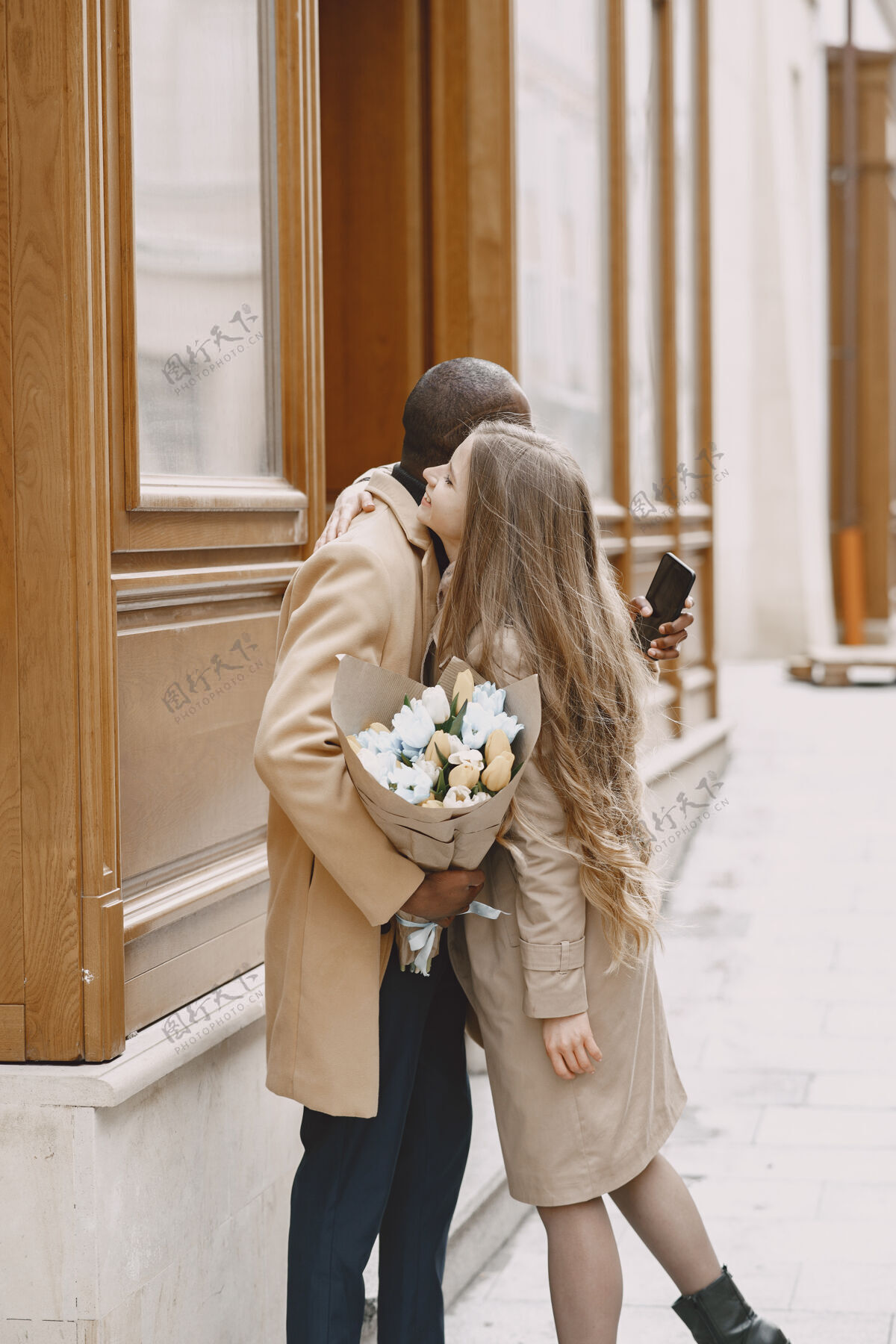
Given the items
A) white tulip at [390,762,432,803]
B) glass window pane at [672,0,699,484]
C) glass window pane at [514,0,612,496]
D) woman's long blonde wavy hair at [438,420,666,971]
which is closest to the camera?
white tulip at [390,762,432,803]

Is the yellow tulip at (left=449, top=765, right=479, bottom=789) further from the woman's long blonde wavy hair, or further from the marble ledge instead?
the marble ledge

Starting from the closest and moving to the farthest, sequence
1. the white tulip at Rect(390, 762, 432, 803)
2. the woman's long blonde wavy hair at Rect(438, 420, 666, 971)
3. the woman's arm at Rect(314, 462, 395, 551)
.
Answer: the white tulip at Rect(390, 762, 432, 803)
the woman's long blonde wavy hair at Rect(438, 420, 666, 971)
the woman's arm at Rect(314, 462, 395, 551)

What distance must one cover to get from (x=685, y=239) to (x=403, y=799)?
6.45 m

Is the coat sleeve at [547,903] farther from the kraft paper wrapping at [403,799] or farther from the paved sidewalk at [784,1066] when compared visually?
the paved sidewalk at [784,1066]

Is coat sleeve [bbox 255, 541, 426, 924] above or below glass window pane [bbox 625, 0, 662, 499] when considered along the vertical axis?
below

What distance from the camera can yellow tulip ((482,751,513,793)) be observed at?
213 centimetres

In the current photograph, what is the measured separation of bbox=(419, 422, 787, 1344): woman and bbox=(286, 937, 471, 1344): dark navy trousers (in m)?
0.10

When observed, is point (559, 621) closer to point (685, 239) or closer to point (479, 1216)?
point (479, 1216)

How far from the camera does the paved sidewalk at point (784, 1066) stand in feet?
11.6

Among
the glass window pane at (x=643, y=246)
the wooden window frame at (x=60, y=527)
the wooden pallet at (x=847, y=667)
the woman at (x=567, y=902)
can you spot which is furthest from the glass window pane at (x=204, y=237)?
the wooden pallet at (x=847, y=667)

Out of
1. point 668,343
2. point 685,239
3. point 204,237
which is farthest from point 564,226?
point 204,237

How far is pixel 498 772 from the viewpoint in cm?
213

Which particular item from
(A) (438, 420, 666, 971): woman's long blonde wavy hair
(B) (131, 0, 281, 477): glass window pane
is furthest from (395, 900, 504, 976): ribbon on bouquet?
(B) (131, 0, 281, 477): glass window pane

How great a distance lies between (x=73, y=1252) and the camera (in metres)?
2.39
